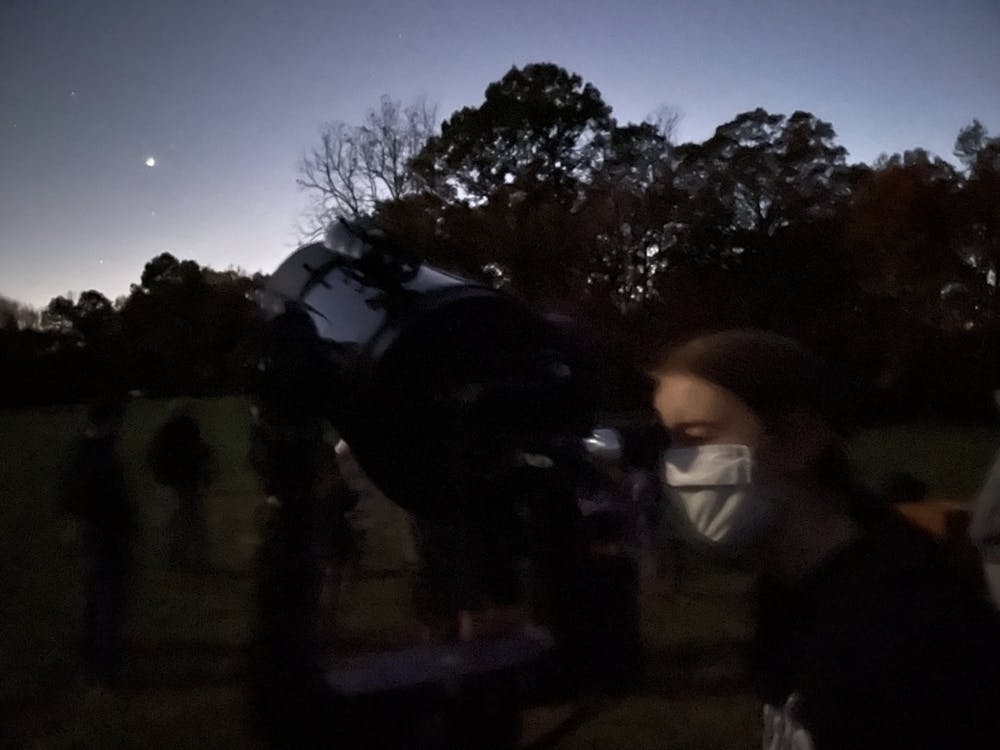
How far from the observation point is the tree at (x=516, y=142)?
118 centimetres

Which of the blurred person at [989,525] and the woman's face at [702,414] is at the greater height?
the woman's face at [702,414]

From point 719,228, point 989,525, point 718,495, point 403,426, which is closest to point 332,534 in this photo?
point 403,426

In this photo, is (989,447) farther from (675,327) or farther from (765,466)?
(765,466)

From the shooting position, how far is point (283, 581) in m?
1.08

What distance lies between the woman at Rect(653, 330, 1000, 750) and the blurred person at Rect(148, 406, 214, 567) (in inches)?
23.6

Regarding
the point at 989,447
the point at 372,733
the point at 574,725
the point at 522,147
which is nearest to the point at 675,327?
the point at 522,147

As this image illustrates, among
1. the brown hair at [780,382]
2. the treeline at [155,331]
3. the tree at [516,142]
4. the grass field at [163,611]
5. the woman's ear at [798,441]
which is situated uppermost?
the tree at [516,142]

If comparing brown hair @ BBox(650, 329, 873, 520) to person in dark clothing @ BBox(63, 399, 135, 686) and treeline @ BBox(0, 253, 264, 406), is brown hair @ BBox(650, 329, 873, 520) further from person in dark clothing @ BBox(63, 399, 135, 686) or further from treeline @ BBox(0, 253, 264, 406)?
person in dark clothing @ BBox(63, 399, 135, 686)


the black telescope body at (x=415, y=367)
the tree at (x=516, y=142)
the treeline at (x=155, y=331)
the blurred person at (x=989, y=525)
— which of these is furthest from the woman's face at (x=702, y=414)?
the blurred person at (x=989, y=525)

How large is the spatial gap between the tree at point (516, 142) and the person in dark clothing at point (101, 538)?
54 centimetres

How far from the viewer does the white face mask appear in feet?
3.29

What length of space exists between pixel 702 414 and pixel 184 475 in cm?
67

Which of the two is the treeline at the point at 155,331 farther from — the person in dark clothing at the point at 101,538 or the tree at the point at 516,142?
the tree at the point at 516,142

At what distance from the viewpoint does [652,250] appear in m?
1.29
